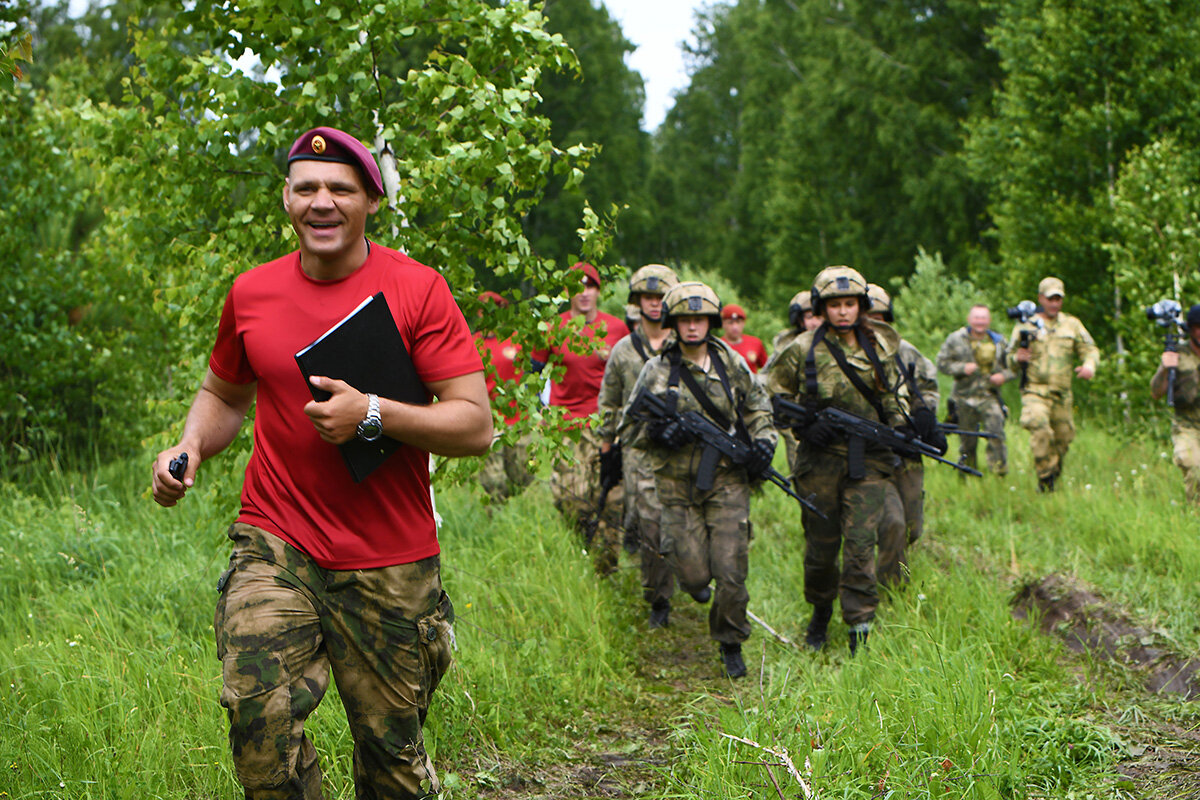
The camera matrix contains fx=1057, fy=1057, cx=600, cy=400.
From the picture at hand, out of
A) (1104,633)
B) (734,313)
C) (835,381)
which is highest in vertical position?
(734,313)

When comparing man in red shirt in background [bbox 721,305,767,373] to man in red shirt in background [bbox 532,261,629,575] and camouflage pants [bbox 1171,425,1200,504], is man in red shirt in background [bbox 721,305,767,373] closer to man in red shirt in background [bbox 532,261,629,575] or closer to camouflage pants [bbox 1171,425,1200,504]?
man in red shirt in background [bbox 532,261,629,575]

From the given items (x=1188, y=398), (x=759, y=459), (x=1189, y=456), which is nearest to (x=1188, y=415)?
(x=1188, y=398)

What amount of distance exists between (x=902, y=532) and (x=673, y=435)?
159cm

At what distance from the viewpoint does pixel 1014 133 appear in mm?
18156

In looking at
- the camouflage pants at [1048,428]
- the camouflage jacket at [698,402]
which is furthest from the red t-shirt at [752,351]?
the camouflage jacket at [698,402]

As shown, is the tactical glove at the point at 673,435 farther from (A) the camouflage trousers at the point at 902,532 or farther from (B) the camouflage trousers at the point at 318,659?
(B) the camouflage trousers at the point at 318,659

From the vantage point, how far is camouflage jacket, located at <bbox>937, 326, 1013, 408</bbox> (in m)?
11.2

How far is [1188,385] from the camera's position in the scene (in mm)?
7797

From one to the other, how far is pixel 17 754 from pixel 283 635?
5.44 feet

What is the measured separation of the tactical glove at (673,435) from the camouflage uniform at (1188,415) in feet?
13.1

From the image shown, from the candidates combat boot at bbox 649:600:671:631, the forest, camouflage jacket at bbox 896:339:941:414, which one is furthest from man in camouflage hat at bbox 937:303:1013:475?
combat boot at bbox 649:600:671:631

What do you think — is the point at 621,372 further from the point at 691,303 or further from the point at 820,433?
the point at 820,433

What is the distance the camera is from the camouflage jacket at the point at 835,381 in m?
6.39

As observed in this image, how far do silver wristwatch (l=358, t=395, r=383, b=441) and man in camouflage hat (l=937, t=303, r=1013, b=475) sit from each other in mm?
9303
